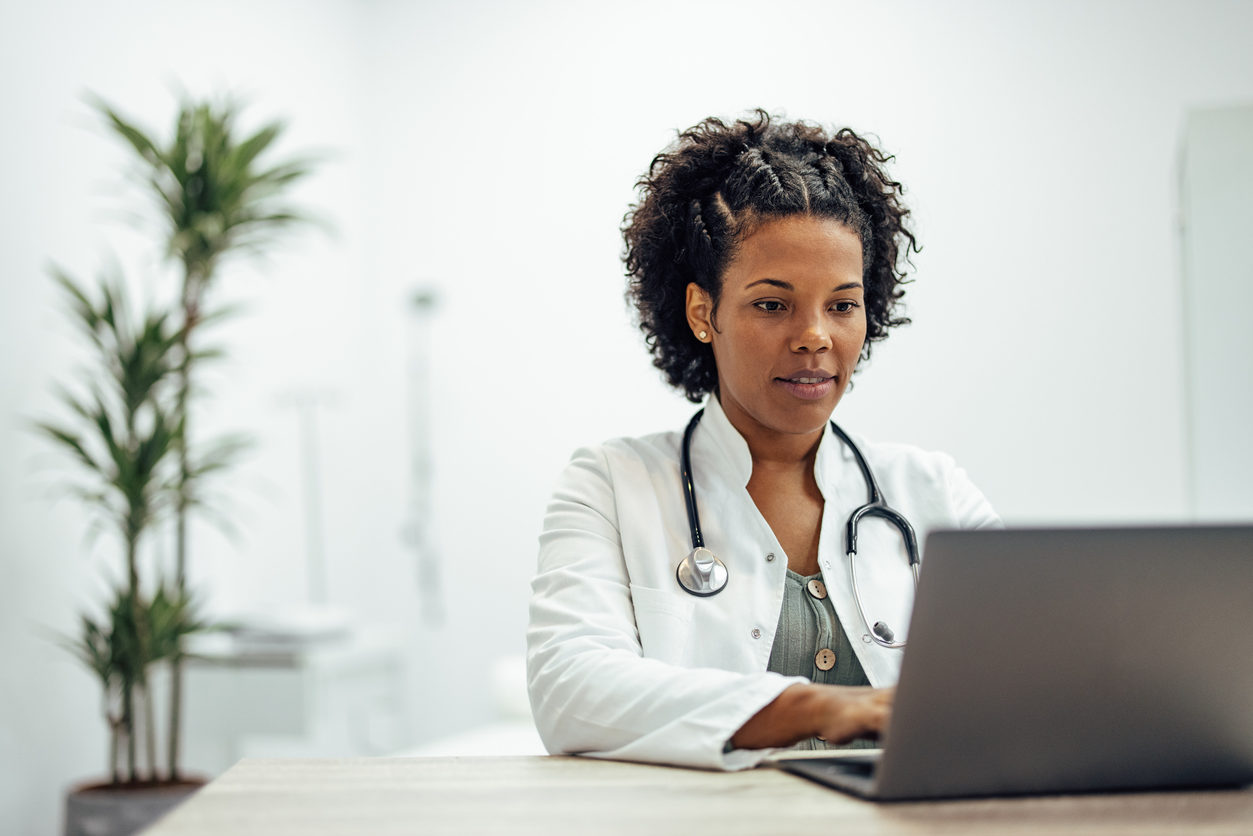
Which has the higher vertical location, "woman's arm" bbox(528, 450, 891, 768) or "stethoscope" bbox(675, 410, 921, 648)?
"stethoscope" bbox(675, 410, 921, 648)

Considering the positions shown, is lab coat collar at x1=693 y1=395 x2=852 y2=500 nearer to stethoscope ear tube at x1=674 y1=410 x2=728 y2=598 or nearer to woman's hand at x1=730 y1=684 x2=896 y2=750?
stethoscope ear tube at x1=674 y1=410 x2=728 y2=598

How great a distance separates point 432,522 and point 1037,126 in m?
2.59

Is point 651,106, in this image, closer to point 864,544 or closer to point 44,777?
point 44,777

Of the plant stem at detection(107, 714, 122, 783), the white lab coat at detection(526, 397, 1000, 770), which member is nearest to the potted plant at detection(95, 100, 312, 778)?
the plant stem at detection(107, 714, 122, 783)

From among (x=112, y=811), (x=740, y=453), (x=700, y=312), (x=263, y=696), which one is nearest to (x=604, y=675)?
(x=740, y=453)

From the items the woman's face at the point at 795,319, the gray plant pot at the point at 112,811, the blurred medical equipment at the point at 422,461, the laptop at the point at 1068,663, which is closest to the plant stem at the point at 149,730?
the gray plant pot at the point at 112,811

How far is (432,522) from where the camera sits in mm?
4488

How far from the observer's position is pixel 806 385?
54.7 inches

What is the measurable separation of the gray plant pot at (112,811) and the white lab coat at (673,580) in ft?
5.68

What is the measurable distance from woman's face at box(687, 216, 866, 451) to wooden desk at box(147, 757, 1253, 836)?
57 centimetres

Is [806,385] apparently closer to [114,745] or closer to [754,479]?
[754,479]

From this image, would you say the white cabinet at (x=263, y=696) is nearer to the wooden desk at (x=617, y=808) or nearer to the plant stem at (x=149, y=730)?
the plant stem at (x=149, y=730)

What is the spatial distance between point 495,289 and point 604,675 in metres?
3.50

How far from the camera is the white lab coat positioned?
1.03 m
